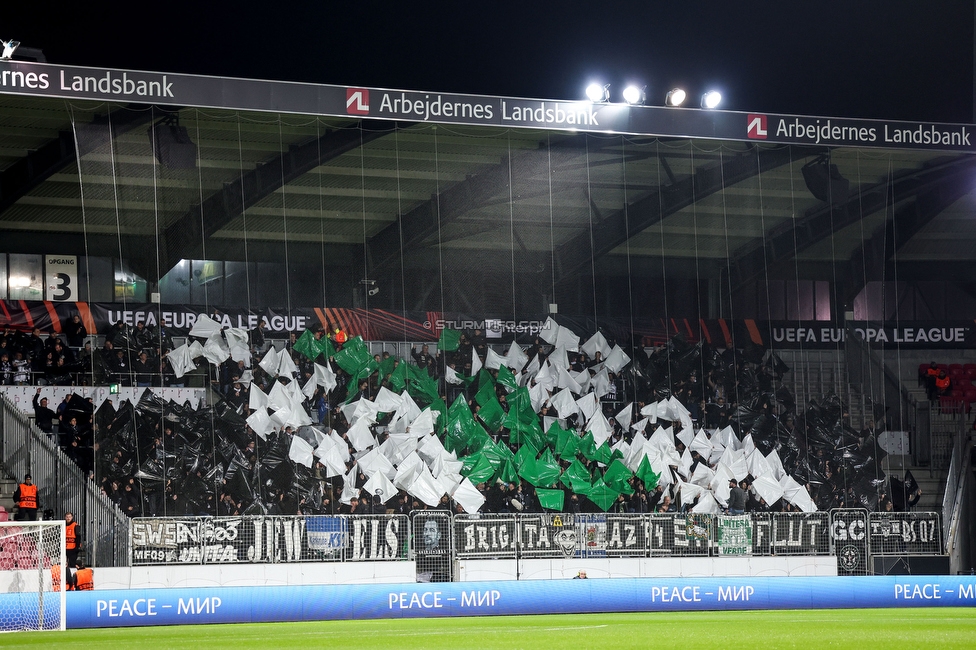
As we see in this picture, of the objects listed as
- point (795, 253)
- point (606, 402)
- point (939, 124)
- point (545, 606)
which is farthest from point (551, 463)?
point (939, 124)

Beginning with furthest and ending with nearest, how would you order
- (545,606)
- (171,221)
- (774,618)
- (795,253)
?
(795,253) → (171,221) → (545,606) → (774,618)

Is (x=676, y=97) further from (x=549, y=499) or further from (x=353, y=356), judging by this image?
(x=549, y=499)

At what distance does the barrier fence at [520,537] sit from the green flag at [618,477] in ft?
5.48

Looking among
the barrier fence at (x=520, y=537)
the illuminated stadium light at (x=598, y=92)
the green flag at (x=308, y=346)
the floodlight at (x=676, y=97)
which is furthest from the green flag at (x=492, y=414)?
the floodlight at (x=676, y=97)

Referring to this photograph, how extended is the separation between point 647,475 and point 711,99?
21.8 feet

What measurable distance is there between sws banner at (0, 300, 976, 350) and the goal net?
5318 millimetres

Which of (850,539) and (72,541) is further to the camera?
(850,539)

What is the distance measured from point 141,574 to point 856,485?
1206 cm

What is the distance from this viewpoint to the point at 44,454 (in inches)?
675

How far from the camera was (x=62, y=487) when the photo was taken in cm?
1662

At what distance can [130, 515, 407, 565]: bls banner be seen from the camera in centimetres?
1548

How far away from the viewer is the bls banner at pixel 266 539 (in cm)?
1548

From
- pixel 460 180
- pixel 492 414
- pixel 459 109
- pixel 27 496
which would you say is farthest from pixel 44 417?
pixel 459 109

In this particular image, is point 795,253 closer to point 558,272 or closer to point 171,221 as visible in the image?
point 558,272
